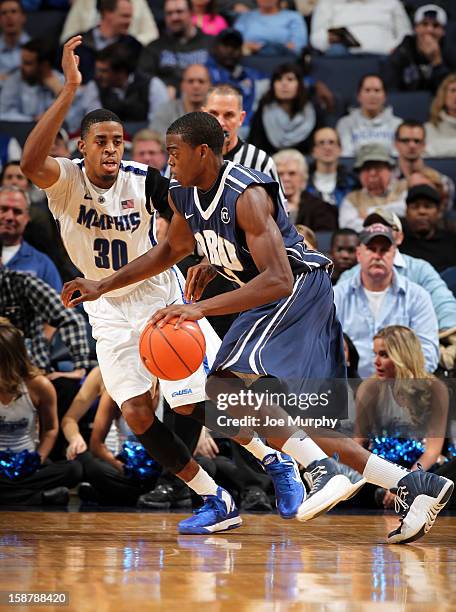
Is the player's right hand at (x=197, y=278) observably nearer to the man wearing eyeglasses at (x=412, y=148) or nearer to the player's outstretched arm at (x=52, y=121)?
the player's outstretched arm at (x=52, y=121)

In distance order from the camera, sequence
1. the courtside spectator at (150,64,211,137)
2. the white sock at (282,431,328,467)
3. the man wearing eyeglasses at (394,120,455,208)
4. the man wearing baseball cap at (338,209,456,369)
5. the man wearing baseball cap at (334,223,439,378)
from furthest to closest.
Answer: the courtside spectator at (150,64,211,137), the man wearing eyeglasses at (394,120,455,208), the man wearing baseball cap at (338,209,456,369), the man wearing baseball cap at (334,223,439,378), the white sock at (282,431,328,467)

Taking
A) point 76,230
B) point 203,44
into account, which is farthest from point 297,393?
point 203,44

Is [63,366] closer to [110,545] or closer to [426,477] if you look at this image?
[110,545]

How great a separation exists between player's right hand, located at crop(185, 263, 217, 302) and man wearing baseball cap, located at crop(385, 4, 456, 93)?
595cm

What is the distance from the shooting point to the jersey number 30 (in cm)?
511

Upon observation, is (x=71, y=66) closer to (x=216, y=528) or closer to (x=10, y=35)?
(x=216, y=528)

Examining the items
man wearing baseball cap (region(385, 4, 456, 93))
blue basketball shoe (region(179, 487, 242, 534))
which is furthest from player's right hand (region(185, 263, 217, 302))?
man wearing baseball cap (region(385, 4, 456, 93))

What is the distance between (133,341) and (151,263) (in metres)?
0.54

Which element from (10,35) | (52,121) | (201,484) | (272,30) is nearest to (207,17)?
(272,30)

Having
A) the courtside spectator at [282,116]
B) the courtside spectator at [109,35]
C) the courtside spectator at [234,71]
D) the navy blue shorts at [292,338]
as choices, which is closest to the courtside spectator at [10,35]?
the courtside spectator at [109,35]

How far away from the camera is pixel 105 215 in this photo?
5.09 metres

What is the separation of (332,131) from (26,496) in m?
4.13

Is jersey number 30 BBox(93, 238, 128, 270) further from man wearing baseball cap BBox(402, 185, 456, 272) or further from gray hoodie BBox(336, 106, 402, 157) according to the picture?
gray hoodie BBox(336, 106, 402, 157)

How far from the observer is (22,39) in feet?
34.2
